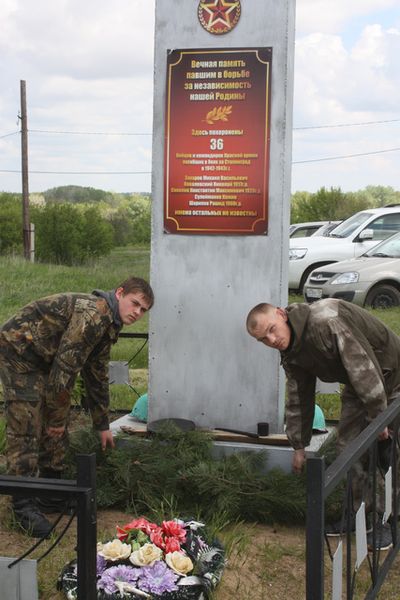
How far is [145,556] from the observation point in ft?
11.7

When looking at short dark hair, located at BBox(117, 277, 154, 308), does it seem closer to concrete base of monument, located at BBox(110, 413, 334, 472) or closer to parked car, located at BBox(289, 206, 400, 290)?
concrete base of monument, located at BBox(110, 413, 334, 472)

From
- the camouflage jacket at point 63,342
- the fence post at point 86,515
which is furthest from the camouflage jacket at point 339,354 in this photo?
the fence post at point 86,515

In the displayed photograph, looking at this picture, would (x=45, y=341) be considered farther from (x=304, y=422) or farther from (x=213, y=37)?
(x=213, y=37)

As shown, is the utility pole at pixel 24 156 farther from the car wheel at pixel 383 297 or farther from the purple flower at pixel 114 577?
the purple flower at pixel 114 577

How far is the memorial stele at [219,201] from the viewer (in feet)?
17.1

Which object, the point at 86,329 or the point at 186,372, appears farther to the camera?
the point at 186,372

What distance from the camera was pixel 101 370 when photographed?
15.8ft

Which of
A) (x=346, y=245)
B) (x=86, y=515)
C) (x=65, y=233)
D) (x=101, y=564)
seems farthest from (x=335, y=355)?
(x=65, y=233)

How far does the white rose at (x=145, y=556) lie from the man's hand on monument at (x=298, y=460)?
137 cm

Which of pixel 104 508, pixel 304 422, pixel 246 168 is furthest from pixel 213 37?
pixel 104 508

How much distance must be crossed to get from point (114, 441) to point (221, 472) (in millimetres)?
790

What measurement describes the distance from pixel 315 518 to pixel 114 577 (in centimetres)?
136

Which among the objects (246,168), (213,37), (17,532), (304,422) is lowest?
(17,532)

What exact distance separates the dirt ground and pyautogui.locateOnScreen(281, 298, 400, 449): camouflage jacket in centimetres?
62
